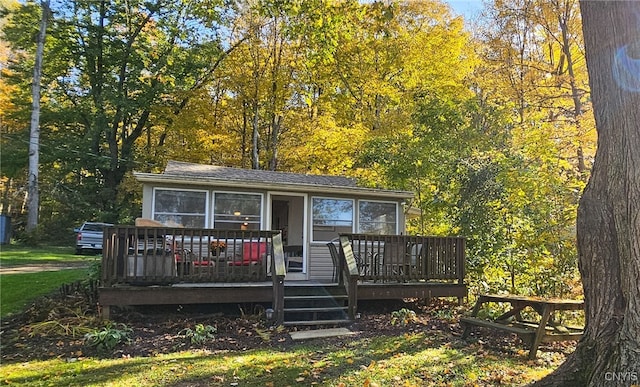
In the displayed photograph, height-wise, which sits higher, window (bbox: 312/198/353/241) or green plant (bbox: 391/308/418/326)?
window (bbox: 312/198/353/241)

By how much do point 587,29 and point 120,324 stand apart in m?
6.91

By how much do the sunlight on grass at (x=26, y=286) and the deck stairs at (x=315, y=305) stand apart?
461 centimetres

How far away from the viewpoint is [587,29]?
12.4 ft

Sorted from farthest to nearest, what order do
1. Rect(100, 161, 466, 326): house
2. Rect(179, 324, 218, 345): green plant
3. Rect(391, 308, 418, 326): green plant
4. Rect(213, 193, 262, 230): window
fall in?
Rect(213, 193, 262, 230): window < Rect(391, 308, 418, 326): green plant < Rect(100, 161, 466, 326): house < Rect(179, 324, 218, 345): green plant

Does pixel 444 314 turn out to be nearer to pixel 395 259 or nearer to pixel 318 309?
pixel 395 259

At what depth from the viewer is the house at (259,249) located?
6.89 metres

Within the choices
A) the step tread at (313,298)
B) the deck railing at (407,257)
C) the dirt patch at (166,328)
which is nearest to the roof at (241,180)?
the deck railing at (407,257)

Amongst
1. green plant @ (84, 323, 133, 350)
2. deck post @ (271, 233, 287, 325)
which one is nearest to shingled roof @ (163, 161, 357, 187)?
deck post @ (271, 233, 287, 325)

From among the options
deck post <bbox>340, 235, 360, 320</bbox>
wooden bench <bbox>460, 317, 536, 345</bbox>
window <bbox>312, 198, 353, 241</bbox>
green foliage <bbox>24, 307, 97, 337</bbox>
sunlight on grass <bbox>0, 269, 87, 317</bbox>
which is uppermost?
window <bbox>312, 198, 353, 241</bbox>

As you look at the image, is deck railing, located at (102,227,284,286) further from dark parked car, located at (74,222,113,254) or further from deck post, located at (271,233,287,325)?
dark parked car, located at (74,222,113,254)

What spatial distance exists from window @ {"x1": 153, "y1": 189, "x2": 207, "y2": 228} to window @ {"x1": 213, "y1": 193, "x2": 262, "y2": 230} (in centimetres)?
31

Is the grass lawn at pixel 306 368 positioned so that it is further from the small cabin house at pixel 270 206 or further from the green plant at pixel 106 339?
the small cabin house at pixel 270 206

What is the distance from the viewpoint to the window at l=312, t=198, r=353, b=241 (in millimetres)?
9906

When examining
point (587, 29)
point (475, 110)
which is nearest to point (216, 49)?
point (475, 110)
